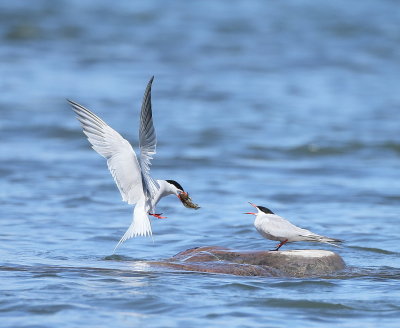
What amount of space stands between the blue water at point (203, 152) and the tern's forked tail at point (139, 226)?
268 mm

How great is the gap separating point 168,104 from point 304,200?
6.83 meters

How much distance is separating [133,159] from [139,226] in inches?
20.5

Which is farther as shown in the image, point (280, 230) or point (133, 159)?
point (280, 230)

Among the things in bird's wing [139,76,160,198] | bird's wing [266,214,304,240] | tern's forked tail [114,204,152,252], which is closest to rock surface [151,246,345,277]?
bird's wing [266,214,304,240]

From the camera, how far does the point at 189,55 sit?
21219 mm

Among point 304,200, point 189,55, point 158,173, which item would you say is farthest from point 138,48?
point 304,200

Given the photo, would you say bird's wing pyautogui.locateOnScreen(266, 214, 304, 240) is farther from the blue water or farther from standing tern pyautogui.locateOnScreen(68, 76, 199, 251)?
standing tern pyautogui.locateOnScreen(68, 76, 199, 251)

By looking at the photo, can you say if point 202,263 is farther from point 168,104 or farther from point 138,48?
point 138,48

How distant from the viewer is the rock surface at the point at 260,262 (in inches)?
267

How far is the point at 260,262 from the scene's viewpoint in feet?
23.0

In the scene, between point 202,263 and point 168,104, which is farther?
point 168,104

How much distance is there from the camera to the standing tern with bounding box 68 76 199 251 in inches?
264

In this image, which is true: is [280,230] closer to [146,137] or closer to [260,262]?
[260,262]

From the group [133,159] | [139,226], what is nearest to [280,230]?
[139,226]
